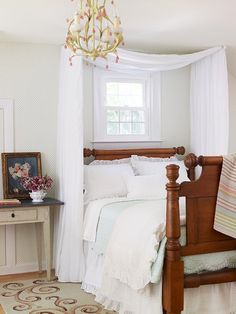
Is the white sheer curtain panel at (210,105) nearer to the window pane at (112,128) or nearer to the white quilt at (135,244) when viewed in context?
the window pane at (112,128)

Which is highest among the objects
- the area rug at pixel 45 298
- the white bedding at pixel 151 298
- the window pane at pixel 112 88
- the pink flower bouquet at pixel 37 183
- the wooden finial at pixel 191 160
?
the window pane at pixel 112 88

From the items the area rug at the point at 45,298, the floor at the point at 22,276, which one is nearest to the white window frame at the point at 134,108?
the floor at the point at 22,276

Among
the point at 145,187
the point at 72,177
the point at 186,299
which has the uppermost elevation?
the point at 72,177

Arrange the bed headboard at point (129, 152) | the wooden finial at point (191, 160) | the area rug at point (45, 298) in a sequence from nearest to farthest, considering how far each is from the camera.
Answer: the wooden finial at point (191, 160) < the area rug at point (45, 298) < the bed headboard at point (129, 152)

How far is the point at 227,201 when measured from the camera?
3.43 m

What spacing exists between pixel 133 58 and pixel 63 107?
0.88 metres

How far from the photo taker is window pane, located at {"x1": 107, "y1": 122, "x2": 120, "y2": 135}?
5.71m

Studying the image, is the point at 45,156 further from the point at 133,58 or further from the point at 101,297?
the point at 101,297

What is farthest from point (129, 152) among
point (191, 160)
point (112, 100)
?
point (191, 160)

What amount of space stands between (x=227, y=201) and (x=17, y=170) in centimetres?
245

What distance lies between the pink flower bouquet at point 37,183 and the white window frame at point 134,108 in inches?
33.7

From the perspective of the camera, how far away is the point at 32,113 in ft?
17.2

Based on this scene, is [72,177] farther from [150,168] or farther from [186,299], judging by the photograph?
[186,299]

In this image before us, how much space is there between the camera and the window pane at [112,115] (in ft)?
18.7
